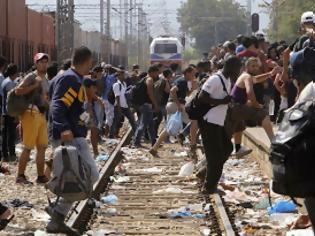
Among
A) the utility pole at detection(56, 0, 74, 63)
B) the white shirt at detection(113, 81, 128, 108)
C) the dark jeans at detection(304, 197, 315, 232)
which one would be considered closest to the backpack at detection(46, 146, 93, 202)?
the dark jeans at detection(304, 197, 315, 232)

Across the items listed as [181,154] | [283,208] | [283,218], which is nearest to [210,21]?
[181,154]

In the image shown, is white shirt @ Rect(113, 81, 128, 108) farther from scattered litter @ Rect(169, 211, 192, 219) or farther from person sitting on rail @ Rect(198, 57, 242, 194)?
scattered litter @ Rect(169, 211, 192, 219)

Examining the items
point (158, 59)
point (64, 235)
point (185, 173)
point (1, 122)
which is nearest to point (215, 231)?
point (64, 235)

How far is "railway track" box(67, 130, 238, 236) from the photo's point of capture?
31.4 feet

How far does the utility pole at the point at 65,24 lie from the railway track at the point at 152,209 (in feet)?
62.5

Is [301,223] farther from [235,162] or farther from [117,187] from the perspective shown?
[235,162]

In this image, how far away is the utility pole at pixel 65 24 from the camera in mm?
34250

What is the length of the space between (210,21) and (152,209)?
139 m

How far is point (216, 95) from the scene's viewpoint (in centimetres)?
1093

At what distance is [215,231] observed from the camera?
9.36m

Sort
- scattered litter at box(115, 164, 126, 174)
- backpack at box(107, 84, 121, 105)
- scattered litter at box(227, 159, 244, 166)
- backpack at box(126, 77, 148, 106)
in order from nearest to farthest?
scattered litter at box(115, 164, 126, 174)
scattered litter at box(227, 159, 244, 166)
backpack at box(126, 77, 148, 106)
backpack at box(107, 84, 121, 105)

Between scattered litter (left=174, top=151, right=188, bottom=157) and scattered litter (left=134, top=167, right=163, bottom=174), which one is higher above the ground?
scattered litter (left=134, top=167, right=163, bottom=174)

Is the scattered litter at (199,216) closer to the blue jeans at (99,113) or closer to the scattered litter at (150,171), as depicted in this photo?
the scattered litter at (150,171)

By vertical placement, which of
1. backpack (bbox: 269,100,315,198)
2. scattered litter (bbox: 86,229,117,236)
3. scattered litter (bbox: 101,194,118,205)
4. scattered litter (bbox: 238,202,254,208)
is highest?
backpack (bbox: 269,100,315,198)
